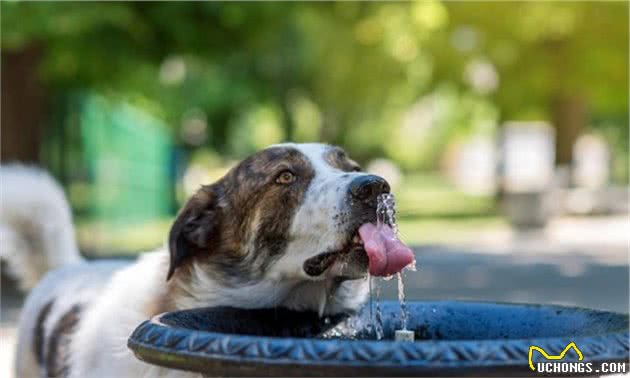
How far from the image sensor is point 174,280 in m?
4.72

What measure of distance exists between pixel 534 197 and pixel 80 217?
946cm

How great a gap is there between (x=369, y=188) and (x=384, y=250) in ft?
0.78

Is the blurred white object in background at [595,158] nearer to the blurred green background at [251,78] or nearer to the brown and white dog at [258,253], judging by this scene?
the blurred green background at [251,78]

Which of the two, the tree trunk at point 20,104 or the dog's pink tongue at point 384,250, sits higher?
the tree trunk at point 20,104

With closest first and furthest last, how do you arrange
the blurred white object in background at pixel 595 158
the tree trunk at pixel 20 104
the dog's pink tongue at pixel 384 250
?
1. the dog's pink tongue at pixel 384 250
2. the tree trunk at pixel 20 104
3. the blurred white object in background at pixel 595 158

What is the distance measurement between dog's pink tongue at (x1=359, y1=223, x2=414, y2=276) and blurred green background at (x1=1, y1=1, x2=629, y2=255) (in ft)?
3.41

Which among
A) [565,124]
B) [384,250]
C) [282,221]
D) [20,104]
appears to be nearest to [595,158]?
[565,124]

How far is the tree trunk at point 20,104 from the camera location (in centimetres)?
1758

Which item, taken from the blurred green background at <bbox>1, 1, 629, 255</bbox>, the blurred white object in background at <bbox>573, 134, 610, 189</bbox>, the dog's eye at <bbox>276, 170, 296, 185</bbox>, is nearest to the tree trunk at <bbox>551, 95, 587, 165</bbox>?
the blurred green background at <bbox>1, 1, 629, 255</bbox>

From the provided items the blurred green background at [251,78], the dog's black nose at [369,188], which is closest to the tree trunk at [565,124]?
the blurred green background at [251,78]

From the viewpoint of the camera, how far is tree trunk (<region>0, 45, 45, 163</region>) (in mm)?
17578

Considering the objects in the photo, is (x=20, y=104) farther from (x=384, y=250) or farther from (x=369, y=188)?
(x=384, y=250)

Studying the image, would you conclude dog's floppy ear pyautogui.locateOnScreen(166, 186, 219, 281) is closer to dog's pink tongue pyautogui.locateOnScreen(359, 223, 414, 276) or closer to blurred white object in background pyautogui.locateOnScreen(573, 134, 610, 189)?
dog's pink tongue pyautogui.locateOnScreen(359, 223, 414, 276)

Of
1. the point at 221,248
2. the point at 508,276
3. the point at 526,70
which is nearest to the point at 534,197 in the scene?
the point at 526,70
